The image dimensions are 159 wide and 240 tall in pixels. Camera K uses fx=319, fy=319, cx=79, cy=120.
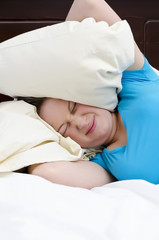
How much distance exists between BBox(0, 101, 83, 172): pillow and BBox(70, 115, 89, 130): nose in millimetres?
55

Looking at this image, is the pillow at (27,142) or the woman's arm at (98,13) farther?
the woman's arm at (98,13)

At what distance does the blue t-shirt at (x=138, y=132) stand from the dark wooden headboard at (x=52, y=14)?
47 cm

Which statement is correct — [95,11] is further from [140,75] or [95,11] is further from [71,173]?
[71,173]

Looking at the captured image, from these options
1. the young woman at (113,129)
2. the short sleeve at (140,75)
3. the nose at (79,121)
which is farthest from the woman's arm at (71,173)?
the short sleeve at (140,75)

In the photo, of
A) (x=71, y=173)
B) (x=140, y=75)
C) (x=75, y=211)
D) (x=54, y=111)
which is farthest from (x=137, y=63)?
(x=75, y=211)

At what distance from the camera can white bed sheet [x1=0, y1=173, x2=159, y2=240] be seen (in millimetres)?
608

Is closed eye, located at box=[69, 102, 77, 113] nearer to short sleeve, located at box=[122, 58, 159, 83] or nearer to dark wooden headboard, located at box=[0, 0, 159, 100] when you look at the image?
short sleeve, located at box=[122, 58, 159, 83]

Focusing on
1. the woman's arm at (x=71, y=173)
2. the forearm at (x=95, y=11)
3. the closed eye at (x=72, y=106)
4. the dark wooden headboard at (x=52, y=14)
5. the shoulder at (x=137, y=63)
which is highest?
the forearm at (x=95, y=11)

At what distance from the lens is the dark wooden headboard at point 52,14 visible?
1.49m

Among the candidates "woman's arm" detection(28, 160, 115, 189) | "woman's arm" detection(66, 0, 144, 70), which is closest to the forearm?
"woman's arm" detection(66, 0, 144, 70)

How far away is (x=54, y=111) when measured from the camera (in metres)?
1.08

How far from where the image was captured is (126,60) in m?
1.06

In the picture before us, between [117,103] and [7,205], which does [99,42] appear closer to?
[117,103]

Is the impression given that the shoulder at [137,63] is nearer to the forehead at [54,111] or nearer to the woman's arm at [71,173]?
the forehead at [54,111]
